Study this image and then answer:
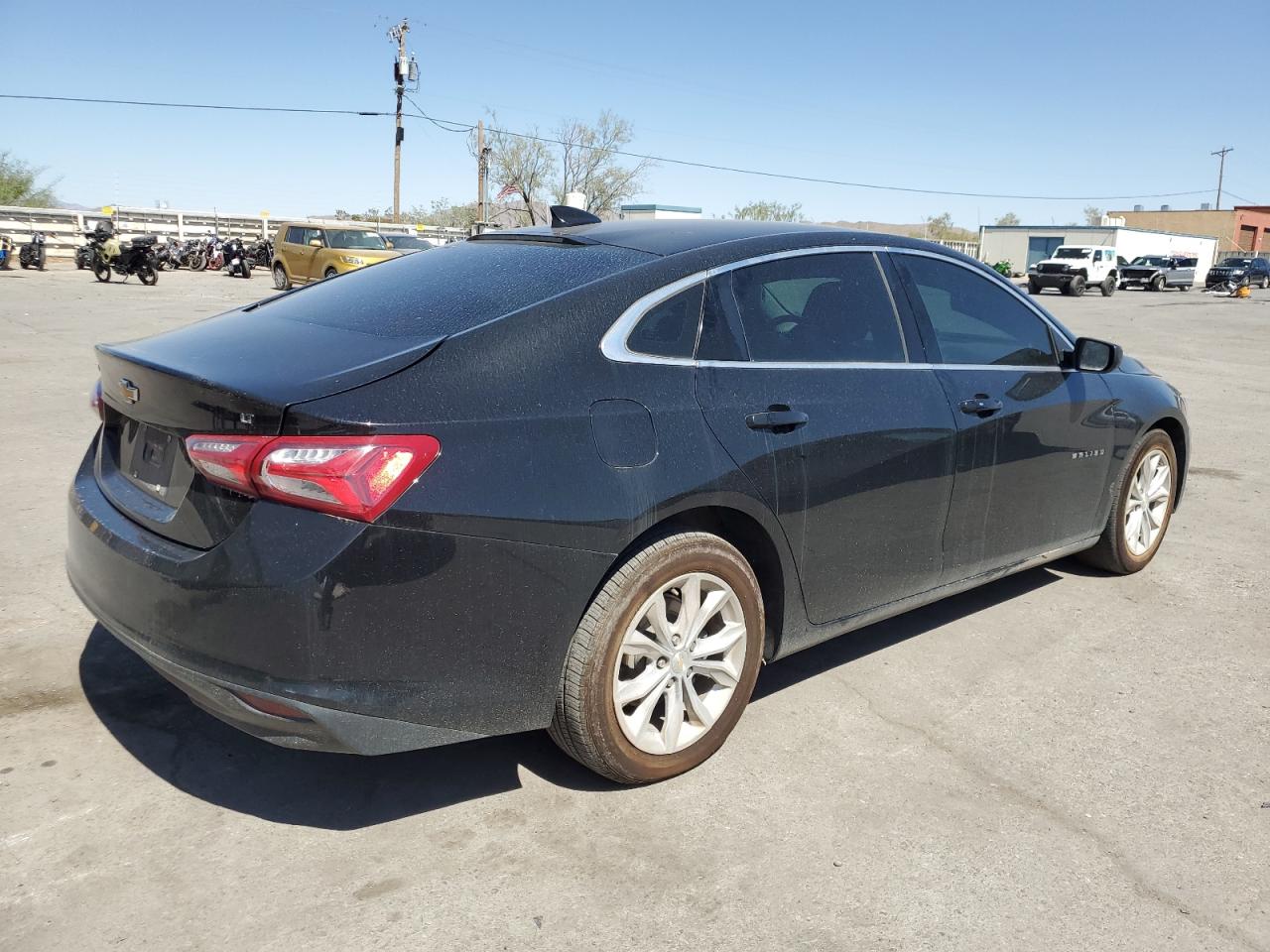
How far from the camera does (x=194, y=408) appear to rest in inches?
103

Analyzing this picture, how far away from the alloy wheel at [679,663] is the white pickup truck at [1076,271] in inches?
1541

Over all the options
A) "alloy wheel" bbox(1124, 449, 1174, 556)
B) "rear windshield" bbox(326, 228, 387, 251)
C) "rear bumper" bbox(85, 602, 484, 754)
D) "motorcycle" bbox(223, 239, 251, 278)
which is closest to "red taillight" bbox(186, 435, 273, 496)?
"rear bumper" bbox(85, 602, 484, 754)

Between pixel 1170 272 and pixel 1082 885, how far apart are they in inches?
2101

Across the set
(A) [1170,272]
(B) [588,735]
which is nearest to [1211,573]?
(B) [588,735]

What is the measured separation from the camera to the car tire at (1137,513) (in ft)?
16.1

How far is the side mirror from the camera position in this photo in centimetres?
447

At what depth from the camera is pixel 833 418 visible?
3361 mm

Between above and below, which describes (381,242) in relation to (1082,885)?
above

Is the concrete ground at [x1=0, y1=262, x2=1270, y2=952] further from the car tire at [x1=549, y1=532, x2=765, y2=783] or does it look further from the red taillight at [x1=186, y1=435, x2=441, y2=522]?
the red taillight at [x1=186, y1=435, x2=441, y2=522]

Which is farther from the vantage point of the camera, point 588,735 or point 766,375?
point 766,375

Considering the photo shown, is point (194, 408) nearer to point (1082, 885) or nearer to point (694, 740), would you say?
point (694, 740)

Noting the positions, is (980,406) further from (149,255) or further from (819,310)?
(149,255)

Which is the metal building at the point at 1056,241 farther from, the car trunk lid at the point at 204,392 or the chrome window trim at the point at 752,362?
the car trunk lid at the point at 204,392

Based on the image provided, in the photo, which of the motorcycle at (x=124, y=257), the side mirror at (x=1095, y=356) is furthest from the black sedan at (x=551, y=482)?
the motorcycle at (x=124, y=257)
